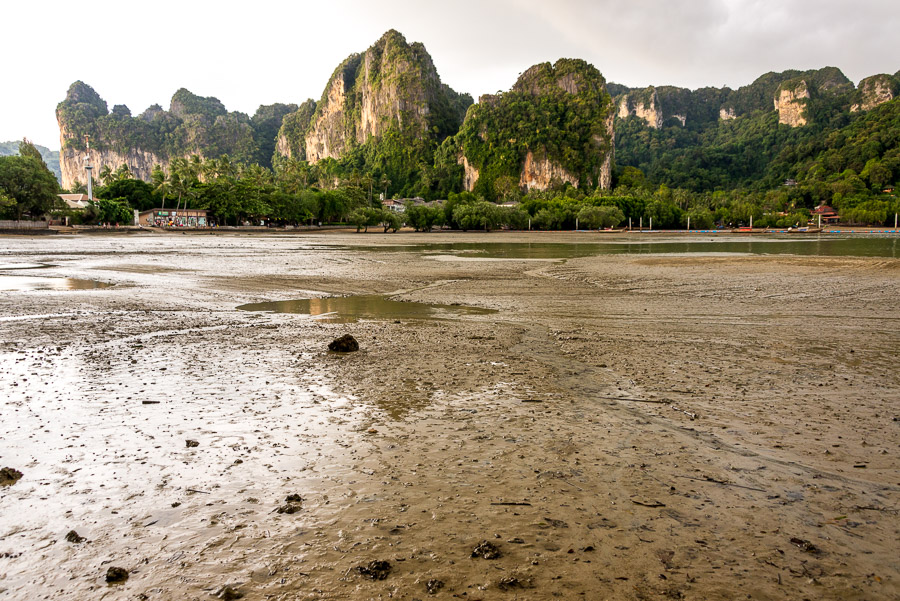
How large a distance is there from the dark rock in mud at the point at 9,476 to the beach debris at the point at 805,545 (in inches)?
204

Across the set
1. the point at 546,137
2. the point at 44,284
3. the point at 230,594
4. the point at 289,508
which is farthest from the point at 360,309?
the point at 546,137

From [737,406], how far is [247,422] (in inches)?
194

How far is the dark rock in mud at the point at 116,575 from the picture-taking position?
2805mm

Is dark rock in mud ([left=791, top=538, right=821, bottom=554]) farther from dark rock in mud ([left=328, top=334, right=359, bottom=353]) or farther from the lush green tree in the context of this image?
the lush green tree

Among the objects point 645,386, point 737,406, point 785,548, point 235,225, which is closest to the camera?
point 785,548

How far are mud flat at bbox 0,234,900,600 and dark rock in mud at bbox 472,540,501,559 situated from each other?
20 mm

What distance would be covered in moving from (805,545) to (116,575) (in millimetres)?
3772

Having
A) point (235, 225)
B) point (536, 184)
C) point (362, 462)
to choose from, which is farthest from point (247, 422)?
point (536, 184)

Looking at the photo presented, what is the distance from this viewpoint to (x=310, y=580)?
111 inches

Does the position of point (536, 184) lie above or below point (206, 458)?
above

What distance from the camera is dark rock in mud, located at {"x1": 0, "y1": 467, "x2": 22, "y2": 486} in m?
3.88

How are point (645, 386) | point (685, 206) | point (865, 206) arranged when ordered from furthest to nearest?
point (685, 206), point (865, 206), point (645, 386)

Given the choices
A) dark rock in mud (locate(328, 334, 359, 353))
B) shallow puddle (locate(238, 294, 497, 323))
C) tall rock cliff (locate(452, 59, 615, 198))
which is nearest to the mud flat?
dark rock in mud (locate(328, 334, 359, 353))

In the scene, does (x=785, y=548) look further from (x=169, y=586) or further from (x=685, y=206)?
(x=685, y=206)
